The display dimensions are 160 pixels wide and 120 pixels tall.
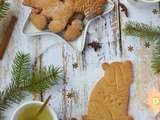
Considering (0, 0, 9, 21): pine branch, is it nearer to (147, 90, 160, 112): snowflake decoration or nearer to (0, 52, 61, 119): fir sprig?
(0, 52, 61, 119): fir sprig

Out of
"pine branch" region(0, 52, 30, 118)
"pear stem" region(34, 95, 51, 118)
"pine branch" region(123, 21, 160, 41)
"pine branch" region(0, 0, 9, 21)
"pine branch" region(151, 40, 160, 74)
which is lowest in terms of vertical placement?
"pear stem" region(34, 95, 51, 118)

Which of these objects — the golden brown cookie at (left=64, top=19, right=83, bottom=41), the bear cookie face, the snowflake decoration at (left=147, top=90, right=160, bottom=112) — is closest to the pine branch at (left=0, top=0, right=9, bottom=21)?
the bear cookie face

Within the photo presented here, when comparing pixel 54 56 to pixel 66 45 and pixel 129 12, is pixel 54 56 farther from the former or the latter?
pixel 129 12

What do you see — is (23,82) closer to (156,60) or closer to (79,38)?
(79,38)

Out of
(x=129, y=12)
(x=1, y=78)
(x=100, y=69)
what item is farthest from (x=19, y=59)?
(x=129, y=12)

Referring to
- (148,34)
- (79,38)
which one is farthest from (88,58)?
(148,34)
